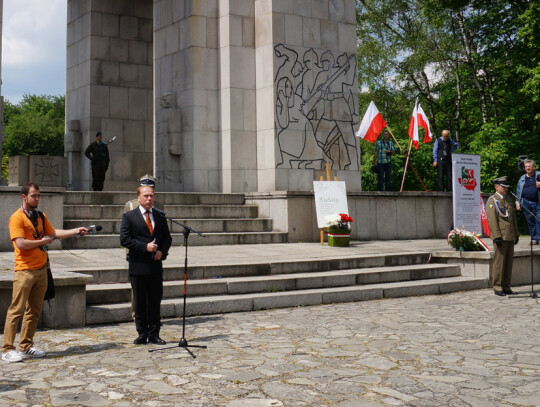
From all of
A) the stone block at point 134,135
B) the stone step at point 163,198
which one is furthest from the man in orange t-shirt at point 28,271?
the stone block at point 134,135

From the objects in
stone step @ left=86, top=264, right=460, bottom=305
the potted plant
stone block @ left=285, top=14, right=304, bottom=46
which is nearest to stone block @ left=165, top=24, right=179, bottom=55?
stone block @ left=285, top=14, right=304, bottom=46

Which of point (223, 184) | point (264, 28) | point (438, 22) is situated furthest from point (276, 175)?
point (438, 22)

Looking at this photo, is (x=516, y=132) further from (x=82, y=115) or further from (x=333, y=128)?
(x=82, y=115)

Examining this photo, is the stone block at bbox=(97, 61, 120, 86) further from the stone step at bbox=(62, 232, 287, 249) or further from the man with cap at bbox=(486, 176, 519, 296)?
the man with cap at bbox=(486, 176, 519, 296)

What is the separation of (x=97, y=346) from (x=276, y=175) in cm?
1060

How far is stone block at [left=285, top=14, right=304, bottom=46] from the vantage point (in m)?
17.8

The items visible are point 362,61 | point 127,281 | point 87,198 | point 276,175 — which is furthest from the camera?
Answer: point 362,61

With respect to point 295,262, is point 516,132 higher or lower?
higher

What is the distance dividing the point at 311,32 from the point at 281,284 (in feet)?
31.6

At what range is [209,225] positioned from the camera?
15453mm

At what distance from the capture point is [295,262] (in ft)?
38.1

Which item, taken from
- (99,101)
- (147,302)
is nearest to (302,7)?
(99,101)

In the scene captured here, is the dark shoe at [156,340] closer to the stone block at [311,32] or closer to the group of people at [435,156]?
the stone block at [311,32]

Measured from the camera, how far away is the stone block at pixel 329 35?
18.4 m
